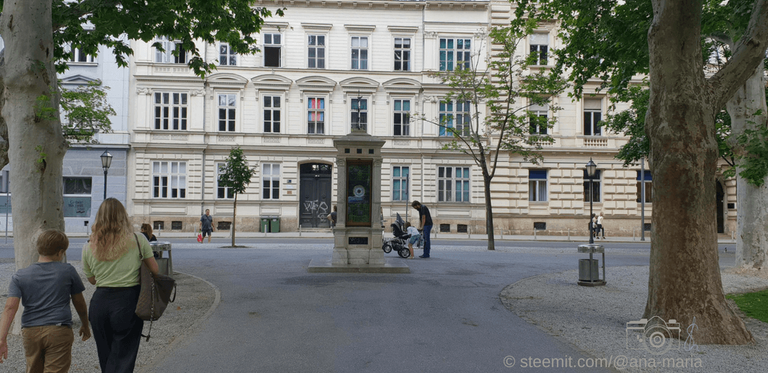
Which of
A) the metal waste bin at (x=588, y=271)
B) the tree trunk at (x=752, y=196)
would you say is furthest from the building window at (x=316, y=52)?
the metal waste bin at (x=588, y=271)

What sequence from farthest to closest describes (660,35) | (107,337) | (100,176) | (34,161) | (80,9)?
Result: (100,176) < (80,9) < (660,35) < (34,161) < (107,337)

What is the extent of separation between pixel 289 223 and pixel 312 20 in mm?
13098

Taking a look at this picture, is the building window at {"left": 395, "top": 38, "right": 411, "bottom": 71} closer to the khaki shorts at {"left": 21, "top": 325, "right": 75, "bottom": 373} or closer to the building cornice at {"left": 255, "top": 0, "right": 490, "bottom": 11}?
the building cornice at {"left": 255, "top": 0, "right": 490, "bottom": 11}

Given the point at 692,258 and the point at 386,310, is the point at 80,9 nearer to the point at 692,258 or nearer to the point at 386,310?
the point at 386,310

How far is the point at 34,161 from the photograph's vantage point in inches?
278

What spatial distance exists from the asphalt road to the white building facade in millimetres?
19488

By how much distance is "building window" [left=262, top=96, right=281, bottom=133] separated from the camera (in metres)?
34.0

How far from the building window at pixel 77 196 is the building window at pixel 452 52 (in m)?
23.4

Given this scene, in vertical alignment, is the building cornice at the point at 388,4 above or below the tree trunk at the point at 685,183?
Result: above

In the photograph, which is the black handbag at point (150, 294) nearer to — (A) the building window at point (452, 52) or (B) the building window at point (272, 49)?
(B) the building window at point (272, 49)

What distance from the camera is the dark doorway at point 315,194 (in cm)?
3428

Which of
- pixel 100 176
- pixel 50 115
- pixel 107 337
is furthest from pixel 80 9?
pixel 100 176

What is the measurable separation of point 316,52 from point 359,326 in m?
29.3

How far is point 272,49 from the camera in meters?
34.4
